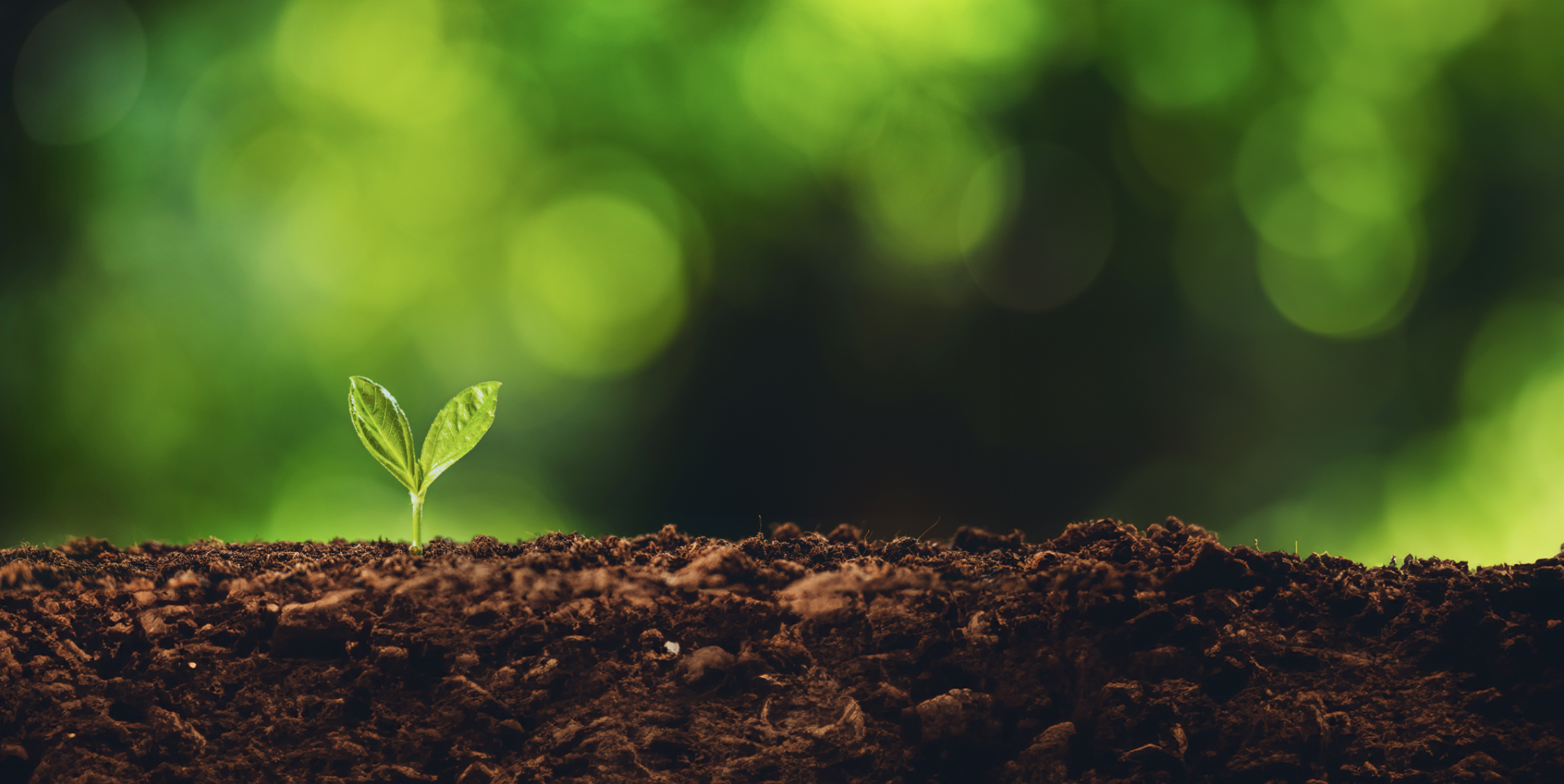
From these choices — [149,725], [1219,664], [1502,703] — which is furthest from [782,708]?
[1502,703]

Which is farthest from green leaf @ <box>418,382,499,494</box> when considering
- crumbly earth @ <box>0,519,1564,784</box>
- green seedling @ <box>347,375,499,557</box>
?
crumbly earth @ <box>0,519,1564,784</box>

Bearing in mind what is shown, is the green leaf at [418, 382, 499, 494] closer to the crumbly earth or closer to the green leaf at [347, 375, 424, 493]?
the green leaf at [347, 375, 424, 493]

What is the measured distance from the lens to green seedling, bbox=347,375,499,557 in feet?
6.19

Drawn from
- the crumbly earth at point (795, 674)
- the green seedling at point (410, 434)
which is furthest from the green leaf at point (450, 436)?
the crumbly earth at point (795, 674)

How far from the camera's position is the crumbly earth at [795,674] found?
4.46 feet

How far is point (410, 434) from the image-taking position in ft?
6.21

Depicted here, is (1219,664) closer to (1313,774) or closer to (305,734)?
(1313,774)

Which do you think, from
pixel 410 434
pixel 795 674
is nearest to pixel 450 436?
pixel 410 434

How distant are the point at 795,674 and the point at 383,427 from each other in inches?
36.8

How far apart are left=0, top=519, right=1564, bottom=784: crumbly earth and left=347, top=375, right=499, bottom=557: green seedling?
30cm

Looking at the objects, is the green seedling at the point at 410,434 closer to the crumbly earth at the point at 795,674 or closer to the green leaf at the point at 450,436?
the green leaf at the point at 450,436

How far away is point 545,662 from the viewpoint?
56.8 inches

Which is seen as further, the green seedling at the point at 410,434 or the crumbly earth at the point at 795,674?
the green seedling at the point at 410,434

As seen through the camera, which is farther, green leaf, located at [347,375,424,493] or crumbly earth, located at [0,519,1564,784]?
green leaf, located at [347,375,424,493]
